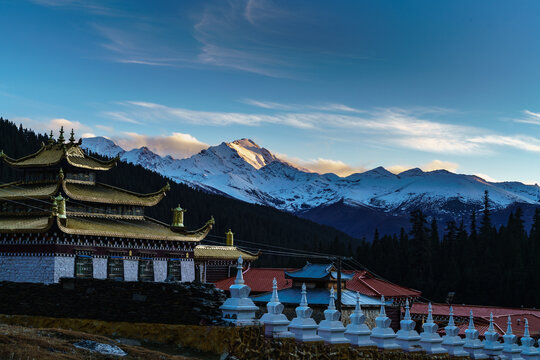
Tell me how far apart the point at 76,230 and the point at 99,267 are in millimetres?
3068

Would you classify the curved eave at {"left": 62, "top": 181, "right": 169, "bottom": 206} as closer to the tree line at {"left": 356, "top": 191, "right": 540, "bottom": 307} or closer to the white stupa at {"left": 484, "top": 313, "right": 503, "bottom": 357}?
the white stupa at {"left": 484, "top": 313, "right": 503, "bottom": 357}

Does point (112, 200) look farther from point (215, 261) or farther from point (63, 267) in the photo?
point (215, 261)

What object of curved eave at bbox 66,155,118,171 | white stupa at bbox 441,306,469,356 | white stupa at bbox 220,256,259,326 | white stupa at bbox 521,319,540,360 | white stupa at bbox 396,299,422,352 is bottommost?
white stupa at bbox 521,319,540,360

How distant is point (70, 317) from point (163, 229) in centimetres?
1742

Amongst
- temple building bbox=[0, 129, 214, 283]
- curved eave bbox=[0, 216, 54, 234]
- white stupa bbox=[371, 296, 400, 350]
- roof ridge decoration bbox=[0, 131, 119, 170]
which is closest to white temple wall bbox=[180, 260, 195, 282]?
temple building bbox=[0, 129, 214, 283]

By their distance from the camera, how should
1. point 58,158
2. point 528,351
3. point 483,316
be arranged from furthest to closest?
point 483,316 → point 58,158 → point 528,351

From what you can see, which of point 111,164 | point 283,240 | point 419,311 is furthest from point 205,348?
point 283,240

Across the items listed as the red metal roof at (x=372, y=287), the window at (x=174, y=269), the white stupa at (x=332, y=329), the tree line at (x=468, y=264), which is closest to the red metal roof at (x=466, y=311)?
the red metal roof at (x=372, y=287)

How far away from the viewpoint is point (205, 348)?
15.6 m

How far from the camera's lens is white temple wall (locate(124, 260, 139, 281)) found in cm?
3597

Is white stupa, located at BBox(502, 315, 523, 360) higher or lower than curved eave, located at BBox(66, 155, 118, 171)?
lower

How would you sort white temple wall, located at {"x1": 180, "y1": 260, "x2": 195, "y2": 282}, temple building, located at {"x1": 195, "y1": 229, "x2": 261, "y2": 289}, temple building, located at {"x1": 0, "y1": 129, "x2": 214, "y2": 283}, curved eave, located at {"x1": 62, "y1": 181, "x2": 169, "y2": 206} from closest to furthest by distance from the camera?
temple building, located at {"x1": 0, "y1": 129, "x2": 214, "y2": 283} < curved eave, located at {"x1": 62, "y1": 181, "x2": 169, "y2": 206} < white temple wall, located at {"x1": 180, "y1": 260, "x2": 195, "y2": 282} < temple building, located at {"x1": 195, "y1": 229, "x2": 261, "y2": 289}

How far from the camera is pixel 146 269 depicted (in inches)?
1473

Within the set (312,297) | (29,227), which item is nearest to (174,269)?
(29,227)
